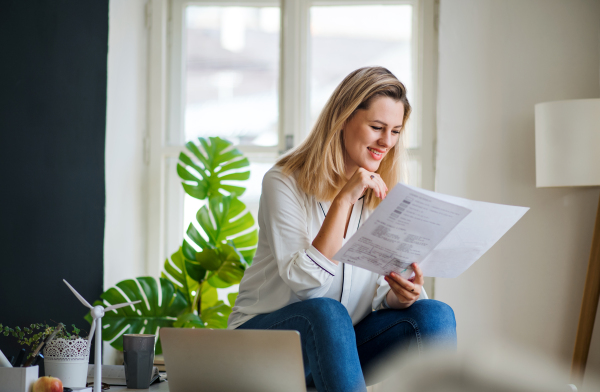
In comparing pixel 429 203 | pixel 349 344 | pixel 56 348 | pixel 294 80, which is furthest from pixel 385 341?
pixel 294 80

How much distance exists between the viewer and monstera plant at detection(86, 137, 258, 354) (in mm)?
2463

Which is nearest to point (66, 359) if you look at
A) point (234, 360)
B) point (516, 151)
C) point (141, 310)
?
point (234, 360)

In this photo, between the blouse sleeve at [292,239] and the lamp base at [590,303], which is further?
the lamp base at [590,303]

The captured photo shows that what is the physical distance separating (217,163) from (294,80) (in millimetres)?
697

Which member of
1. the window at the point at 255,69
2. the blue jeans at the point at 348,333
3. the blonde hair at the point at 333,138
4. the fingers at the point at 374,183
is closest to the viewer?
the blue jeans at the point at 348,333

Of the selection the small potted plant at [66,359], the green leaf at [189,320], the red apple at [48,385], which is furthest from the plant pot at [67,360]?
the green leaf at [189,320]

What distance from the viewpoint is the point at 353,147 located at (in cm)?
171

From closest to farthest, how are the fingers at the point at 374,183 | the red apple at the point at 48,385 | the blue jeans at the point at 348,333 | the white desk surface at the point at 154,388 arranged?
1. the red apple at the point at 48,385
2. the blue jeans at the point at 348,333
3. the white desk surface at the point at 154,388
4. the fingers at the point at 374,183

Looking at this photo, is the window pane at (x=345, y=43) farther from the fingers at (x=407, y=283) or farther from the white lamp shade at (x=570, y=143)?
the fingers at (x=407, y=283)

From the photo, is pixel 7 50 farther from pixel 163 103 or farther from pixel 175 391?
pixel 175 391

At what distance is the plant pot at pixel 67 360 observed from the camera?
129 cm

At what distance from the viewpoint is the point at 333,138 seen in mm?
1703

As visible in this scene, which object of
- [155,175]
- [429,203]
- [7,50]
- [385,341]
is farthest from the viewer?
[155,175]

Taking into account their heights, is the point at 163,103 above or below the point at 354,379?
above
